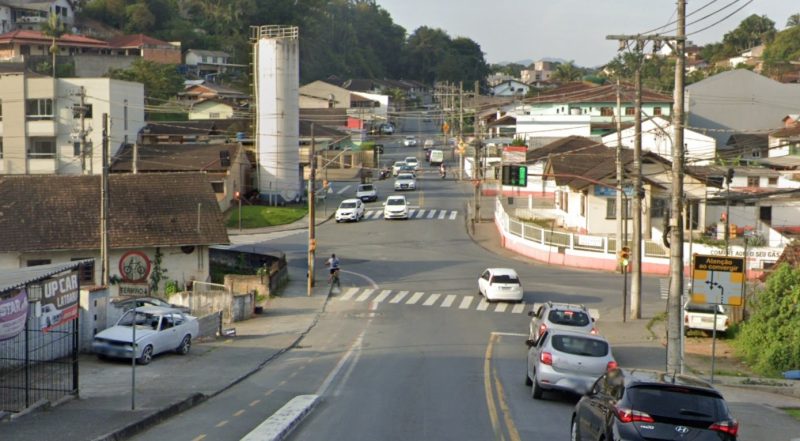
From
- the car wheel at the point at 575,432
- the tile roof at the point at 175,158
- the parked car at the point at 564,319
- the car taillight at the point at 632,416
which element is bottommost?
the parked car at the point at 564,319

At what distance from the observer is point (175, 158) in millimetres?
71750

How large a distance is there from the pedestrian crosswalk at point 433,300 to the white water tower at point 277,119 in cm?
3071

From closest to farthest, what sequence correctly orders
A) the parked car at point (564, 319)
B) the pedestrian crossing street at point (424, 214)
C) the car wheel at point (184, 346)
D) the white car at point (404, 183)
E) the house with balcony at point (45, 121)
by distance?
the parked car at point (564, 319) → the car wheel at point (184, 346) → the pedestrian crossing street at point (424, 214) → the house with balcony at point (45, 121) → the white car at point (404, 183)

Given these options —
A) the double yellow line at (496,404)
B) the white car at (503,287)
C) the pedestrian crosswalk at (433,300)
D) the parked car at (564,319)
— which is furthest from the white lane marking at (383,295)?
the parked car at (564,319)

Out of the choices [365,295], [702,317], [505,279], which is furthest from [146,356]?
[702,317]

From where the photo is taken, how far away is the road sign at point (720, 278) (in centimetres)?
2450

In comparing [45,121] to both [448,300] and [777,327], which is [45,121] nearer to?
[448,300]

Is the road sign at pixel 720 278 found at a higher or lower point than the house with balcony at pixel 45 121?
lower

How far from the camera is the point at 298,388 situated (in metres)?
23.7

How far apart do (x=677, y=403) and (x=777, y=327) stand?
15.9 m

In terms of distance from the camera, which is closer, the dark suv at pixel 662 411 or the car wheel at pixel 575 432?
the dark suv at pixel 662 411

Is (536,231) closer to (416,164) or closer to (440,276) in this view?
(440,276)

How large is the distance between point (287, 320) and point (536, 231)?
20.0 metres

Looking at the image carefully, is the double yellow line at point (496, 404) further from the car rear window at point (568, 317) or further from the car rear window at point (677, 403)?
the car rear window at point (677, 403)
